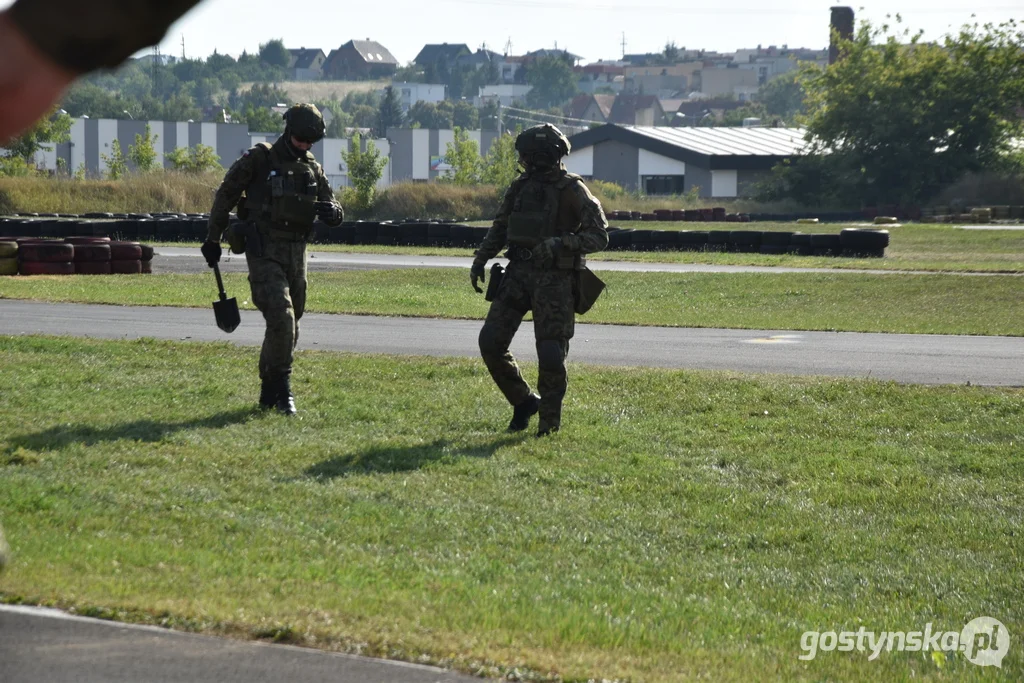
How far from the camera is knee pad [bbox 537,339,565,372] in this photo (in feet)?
29.2

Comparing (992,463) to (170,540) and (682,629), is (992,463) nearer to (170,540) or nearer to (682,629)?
(682,629)

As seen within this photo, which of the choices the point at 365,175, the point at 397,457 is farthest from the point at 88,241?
the point at 365,175

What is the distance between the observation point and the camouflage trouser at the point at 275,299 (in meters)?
9.48

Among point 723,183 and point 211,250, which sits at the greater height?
point 723,183

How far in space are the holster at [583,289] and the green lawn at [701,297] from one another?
26.3ft

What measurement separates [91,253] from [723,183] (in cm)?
5779

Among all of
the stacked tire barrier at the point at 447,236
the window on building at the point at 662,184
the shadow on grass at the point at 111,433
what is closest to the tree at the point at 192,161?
the stacked tire barrier at the point at 447,236

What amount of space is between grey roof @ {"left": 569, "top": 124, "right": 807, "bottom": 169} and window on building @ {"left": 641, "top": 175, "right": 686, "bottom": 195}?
1.72 m

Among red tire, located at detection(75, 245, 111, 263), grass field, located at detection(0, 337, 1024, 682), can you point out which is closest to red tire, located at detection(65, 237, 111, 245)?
red tire, located at detection(75, 245, 111, 263)

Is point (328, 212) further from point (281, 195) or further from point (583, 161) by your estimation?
point (583, 161)

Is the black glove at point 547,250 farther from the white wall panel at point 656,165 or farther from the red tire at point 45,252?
the white wall panel at point 656,165

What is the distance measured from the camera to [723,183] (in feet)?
255

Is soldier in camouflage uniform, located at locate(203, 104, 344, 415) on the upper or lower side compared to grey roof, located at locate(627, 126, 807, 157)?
lower

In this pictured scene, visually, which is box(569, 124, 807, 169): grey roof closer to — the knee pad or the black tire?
the black tire
